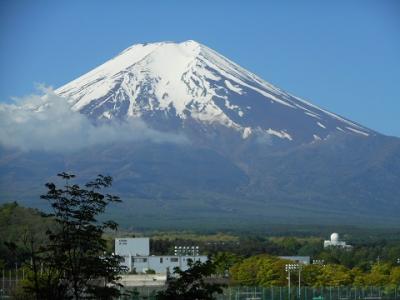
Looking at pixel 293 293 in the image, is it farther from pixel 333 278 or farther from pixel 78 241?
pixel 78 241

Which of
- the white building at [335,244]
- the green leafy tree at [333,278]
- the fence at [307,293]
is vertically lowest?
the fence at [307,293]

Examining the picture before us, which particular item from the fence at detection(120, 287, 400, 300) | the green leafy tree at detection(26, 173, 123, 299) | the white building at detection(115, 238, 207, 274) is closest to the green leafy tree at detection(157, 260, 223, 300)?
the green leafy tree at detection(26, 173, 123, 299)

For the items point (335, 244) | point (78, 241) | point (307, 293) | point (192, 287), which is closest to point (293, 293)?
point (307, 293)

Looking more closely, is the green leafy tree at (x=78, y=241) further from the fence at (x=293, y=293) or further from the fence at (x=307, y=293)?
the fence at (x=307, y=293)

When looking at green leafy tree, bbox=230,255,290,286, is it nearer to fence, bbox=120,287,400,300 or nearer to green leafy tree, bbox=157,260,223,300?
fence, bbox=120,287,400,300

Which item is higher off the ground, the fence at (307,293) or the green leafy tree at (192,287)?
the green leafy tree at (192,287)

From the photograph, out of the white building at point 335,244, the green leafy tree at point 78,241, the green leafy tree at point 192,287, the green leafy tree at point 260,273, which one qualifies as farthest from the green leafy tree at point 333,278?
the white building at point 335,244

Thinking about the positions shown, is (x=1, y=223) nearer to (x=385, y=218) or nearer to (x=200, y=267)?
(x=200, y=267)

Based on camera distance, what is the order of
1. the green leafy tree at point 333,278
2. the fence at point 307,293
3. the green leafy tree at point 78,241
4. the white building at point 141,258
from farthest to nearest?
the white building at point 141,258, the green leafy tree at point 333,278, the fence at point 307,293, the green leafy tree at point 78,241
